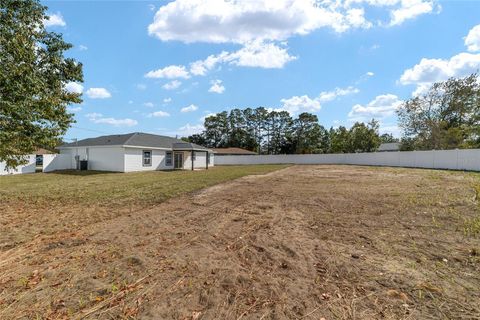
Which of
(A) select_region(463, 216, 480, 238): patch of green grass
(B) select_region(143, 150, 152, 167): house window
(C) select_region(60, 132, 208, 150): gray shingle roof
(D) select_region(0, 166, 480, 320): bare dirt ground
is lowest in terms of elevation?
(D) select_region(0, 166, 480, 320): bare dirt ground

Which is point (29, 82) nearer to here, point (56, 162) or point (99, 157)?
point (99, 157)

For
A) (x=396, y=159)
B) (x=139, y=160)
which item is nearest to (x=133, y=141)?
(x=139, y=160)

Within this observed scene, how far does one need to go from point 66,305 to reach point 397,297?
3.25m

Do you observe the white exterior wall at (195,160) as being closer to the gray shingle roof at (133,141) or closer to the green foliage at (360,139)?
the gray shingle roof at (133,141)

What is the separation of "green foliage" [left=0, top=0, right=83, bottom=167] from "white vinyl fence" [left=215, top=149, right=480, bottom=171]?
23.4 metres

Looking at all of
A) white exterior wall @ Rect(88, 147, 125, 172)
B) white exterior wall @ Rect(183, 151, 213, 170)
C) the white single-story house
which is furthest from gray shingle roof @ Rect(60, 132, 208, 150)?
white exterior wall @ Rect(183, 151, 213, 170)

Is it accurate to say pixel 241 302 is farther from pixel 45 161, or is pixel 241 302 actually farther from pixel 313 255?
pixel 45 161

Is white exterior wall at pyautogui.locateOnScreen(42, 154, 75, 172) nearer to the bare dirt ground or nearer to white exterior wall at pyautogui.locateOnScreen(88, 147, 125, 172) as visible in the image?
white exterior wall at pyautogui.locateOnScreen(88, 147, 125, 172)

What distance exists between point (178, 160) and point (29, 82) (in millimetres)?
22266

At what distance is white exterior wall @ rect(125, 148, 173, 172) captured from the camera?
23108 millimetres

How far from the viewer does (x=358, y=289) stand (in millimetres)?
3090

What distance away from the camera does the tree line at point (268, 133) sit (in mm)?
58156

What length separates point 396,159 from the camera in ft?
95.6

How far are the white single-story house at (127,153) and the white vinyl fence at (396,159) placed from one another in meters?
16.5
